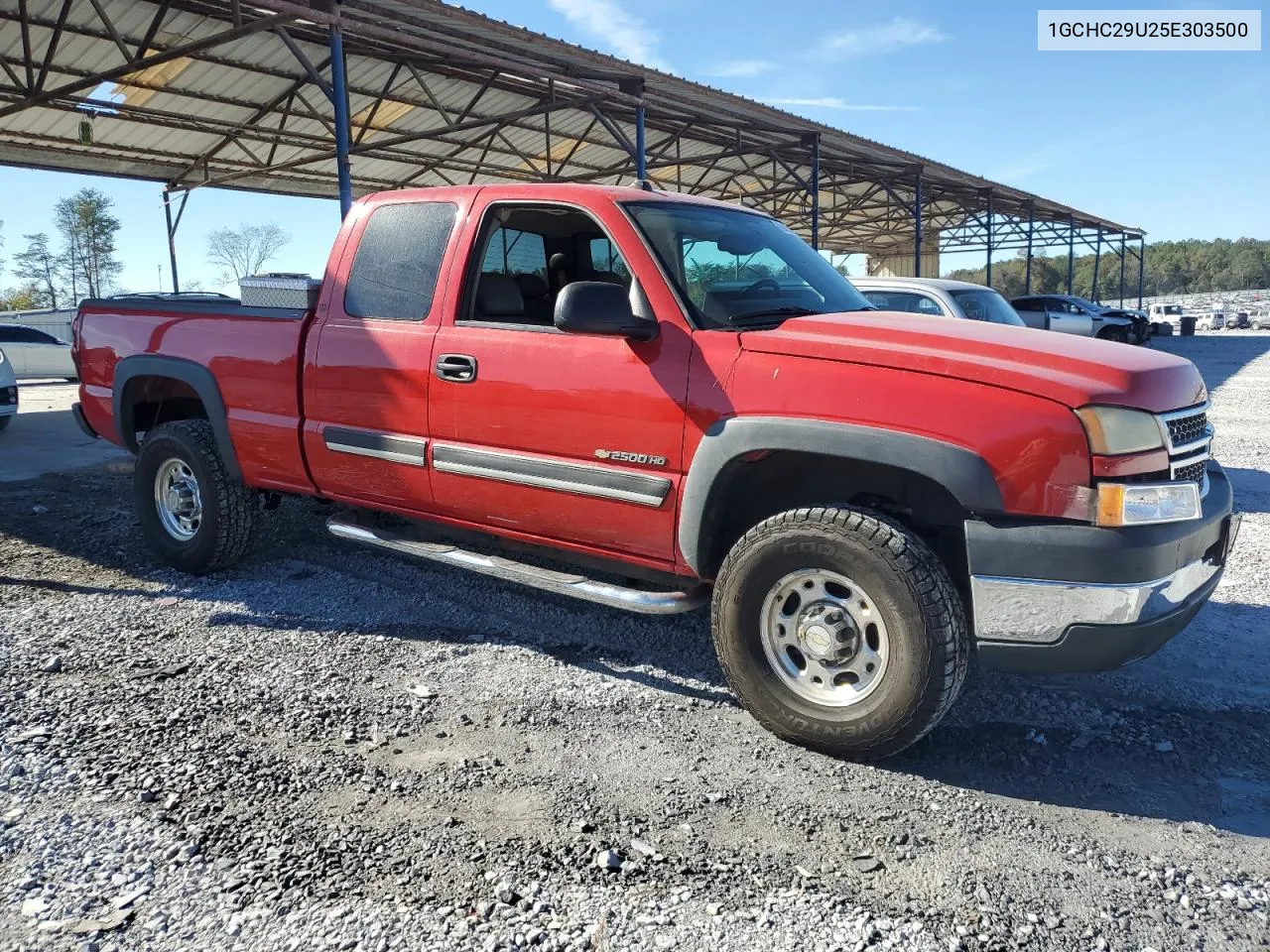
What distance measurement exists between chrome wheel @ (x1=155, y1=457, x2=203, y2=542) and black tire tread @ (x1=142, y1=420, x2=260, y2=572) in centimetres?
21

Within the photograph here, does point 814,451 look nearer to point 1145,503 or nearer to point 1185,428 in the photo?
point 1145,503

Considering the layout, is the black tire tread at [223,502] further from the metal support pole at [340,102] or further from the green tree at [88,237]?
the green tree at [88,237]

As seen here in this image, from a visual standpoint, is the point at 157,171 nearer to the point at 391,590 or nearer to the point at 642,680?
the point at 391,590

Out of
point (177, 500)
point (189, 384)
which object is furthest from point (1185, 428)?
point (177, 500)

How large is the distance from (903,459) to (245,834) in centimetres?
220

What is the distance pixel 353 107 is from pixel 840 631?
16.5 meters

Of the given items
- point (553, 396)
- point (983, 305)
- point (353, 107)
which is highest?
point (353, 107)

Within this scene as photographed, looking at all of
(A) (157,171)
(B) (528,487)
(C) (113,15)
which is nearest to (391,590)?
(B) (528,487)

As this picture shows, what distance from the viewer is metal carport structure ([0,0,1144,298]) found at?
38.3 ft

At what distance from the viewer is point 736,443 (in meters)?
3.05

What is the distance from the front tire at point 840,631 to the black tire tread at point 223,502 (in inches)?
116

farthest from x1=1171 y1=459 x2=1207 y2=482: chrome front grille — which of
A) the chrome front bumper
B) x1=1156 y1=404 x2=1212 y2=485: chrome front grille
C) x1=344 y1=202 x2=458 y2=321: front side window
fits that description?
x1=344 y1=202 x2=458 y2=321: front side window

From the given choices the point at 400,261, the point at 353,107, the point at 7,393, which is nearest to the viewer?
the point at 400,261

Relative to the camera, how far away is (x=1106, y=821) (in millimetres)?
2635
